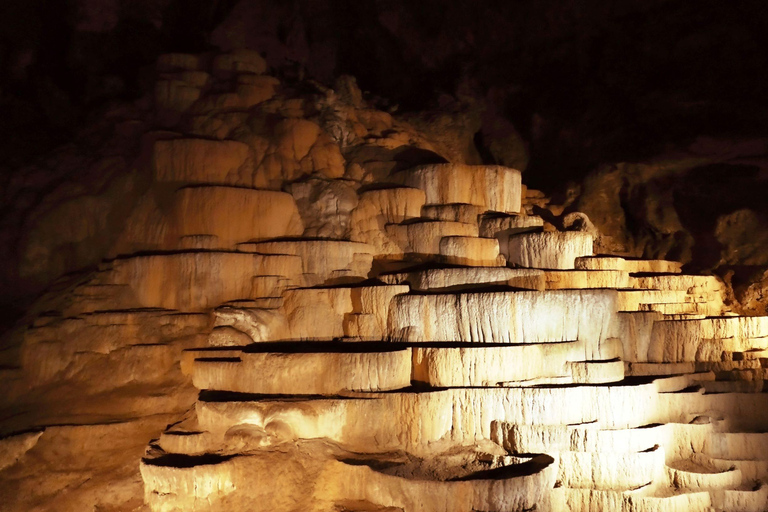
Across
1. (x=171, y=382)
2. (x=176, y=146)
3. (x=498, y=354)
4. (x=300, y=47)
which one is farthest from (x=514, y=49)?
(x=171, y=382)

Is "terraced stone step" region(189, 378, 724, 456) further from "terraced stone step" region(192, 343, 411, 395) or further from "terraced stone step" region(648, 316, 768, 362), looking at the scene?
"terraced stone step" region(648, 316, 768, 362)

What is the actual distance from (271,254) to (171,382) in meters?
3.13

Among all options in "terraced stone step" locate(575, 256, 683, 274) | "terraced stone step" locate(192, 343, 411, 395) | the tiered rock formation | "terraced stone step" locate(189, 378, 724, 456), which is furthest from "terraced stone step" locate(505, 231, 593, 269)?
"terraced stone step" locate(192, 343, 411, 395)

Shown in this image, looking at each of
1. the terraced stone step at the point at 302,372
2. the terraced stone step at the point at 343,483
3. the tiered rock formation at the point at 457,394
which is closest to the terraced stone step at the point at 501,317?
the tiered rock formation at the point at 457,394

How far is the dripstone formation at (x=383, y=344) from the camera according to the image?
Result: 8.05 meters

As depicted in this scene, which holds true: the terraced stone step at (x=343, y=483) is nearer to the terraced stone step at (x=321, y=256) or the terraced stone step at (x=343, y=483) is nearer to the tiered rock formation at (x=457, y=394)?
the tiered rock formation at (x=457, y=394)

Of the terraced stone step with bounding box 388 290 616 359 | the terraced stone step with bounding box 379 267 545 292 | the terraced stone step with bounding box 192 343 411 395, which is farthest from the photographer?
the terraced stone step with bounding box 379 267 545 292

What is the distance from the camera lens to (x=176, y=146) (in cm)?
1311

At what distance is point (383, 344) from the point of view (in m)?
10.2

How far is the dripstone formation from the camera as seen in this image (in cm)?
805

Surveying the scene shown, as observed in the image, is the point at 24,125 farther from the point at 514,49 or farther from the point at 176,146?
the point at 514,49

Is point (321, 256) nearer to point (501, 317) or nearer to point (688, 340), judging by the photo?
point (501, 317)

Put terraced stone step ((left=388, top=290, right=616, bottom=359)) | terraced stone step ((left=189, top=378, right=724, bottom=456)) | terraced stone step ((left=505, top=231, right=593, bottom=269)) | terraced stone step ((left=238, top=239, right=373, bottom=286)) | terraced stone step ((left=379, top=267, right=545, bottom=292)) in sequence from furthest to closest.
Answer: terraced stone step ((left=505, top=231, right=593, bottom=269)) < terraced stone step ((left=238, top=239, right=373, bottom=286)) < terraced stone step ((left=379, top=267, right=545, bottom=292)) < terraced stone step ((left=388, top=290, right=616, bottom=359)) < terraced stone step ((left=189, top=378, right=724, bottom=456))

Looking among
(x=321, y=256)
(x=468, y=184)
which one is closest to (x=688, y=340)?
(x=468, y=184)
